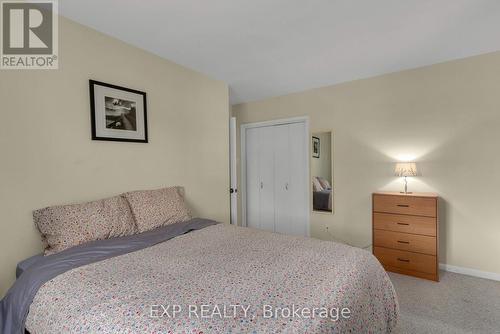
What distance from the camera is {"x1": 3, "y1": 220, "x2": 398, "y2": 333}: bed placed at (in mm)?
867

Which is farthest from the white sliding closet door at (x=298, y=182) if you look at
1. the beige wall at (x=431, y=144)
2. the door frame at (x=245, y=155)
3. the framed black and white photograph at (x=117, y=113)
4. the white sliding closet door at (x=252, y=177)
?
the framed black and white photograph at (x=117, y=113)

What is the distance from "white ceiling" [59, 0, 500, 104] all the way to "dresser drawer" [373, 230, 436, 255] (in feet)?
6.39

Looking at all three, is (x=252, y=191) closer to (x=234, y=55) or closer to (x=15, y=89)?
(x=234, y=55)

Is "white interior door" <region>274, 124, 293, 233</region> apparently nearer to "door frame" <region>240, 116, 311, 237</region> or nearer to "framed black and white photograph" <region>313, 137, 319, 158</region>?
"door frame" <region>240, 116, 311, 237</region>

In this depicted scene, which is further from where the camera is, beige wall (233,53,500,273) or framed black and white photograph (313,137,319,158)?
framed black and white photograph (313,137,319,158)

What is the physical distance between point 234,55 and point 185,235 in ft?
6.10

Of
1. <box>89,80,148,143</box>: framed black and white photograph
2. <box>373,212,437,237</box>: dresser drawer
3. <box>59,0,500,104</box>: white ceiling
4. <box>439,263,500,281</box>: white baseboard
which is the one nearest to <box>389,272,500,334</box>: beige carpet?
<box>439,263,500,281</box>: white baseboard

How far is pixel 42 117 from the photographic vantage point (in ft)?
5.56

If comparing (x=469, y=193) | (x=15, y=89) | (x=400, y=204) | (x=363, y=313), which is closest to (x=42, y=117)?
Answer: (x=15, y=89)

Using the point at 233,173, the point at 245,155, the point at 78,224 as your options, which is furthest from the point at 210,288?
the point at 245,155

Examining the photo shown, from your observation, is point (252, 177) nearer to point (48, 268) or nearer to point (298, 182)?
point (298, 182)

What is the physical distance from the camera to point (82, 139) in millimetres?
1902

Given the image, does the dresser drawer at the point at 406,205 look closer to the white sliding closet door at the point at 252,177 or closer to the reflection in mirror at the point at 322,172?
the reflection in mirror at the point at 322,172

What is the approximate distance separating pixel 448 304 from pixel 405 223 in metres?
0.79
